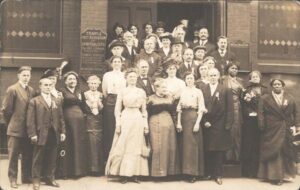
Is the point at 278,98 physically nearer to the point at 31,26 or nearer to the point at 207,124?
the point at 207,124

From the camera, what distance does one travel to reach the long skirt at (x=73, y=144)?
7.84 metres

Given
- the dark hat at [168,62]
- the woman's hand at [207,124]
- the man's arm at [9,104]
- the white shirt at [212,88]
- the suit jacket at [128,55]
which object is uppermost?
the suit jacket at [128,55]

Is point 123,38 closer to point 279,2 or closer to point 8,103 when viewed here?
point 8,103

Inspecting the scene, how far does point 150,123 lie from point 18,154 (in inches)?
78.6

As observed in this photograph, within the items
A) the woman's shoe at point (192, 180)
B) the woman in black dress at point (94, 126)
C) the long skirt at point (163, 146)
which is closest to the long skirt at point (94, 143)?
the woman in black dress at point (94, 126)

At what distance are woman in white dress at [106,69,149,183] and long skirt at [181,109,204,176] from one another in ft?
1.93

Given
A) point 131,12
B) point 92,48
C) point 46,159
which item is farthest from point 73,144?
point 131,12

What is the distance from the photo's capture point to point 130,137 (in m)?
7.66

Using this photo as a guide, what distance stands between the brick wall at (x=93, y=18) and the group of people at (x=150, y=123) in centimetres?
134

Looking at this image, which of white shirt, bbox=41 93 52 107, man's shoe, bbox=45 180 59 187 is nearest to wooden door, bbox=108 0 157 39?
white shirt, bbox=41 93 52 107

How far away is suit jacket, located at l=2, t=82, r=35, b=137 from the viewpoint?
23.6ft

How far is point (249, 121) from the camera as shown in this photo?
27.3 feet

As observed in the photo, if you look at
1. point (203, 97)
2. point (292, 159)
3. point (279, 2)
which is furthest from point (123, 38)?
point (279, 2)

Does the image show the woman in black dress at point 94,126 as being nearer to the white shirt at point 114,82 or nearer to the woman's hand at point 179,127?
the white shirt at point 114,82
